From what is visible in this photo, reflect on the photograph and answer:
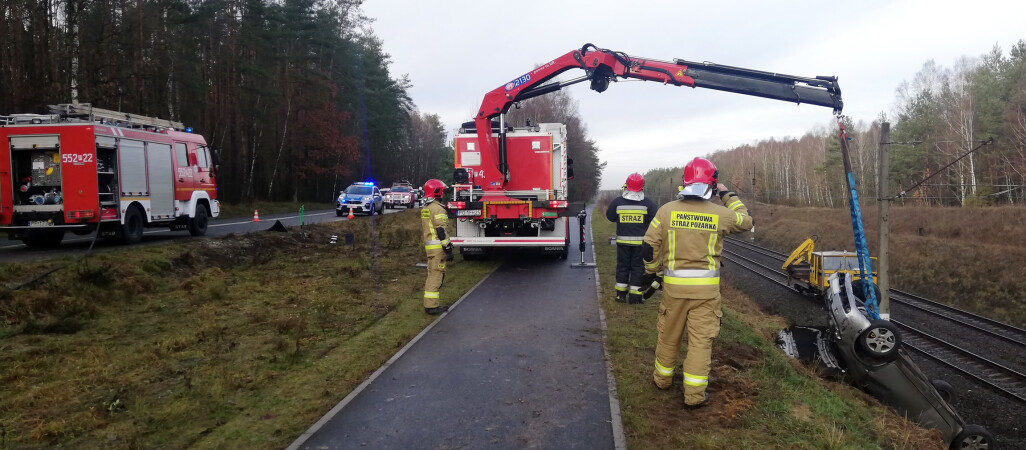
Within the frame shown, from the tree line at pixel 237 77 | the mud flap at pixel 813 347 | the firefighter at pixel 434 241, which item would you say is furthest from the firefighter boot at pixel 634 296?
the tree line at pixel 237 77

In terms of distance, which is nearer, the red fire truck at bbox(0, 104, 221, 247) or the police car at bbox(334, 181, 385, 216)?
the red fire truck at bbox(0, 104, 221, 247)

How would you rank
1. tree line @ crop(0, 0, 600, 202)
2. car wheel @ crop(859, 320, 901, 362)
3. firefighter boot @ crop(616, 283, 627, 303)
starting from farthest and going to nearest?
tree line @ crop(0, 0, 600, 202) < firefighter boot @ crop(616, 283, 627, 303) < car wheel @ crop(859, 320, 901, 362)

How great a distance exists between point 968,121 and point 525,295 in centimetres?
4015

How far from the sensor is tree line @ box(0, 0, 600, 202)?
65.2 feet

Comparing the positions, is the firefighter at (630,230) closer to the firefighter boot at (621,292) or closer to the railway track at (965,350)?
the firefighter boot at (621,292)

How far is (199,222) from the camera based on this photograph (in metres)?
14.7

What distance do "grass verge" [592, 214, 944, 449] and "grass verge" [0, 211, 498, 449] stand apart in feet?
8.14

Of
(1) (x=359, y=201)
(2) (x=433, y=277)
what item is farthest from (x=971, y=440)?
(1) (x=359, y=201)

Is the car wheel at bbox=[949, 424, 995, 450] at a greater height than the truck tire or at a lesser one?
lesser

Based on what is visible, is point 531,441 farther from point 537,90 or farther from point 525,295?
point 537,90

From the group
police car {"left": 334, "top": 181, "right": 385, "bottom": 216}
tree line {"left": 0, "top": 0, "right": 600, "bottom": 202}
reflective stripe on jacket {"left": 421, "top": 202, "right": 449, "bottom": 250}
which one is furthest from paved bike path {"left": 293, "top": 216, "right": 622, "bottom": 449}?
police car {"left": 334, "top": 181, "right": 385, "bottom": 216}

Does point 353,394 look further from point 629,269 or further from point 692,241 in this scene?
point 629,269

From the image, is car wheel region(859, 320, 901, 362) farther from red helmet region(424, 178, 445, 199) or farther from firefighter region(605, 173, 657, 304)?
red helmet region(424, 178, 445, 199)

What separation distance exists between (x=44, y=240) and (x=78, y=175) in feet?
7.24
